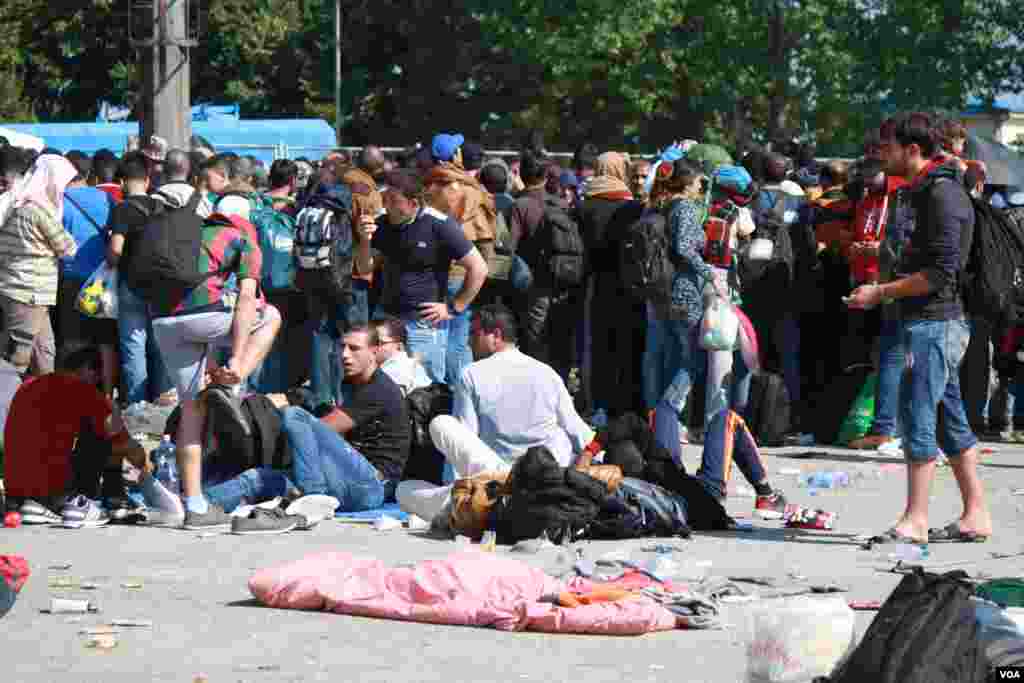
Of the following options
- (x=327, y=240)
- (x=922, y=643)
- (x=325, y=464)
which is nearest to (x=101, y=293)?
(x=327, y=240)

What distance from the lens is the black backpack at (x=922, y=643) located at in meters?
5.77

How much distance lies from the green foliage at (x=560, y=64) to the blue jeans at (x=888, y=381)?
114 ft

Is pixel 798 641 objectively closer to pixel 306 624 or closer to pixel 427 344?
pixel 306 624

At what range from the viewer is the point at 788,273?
46.9ft

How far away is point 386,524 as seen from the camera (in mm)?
10547

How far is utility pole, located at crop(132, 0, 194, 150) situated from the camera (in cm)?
1780

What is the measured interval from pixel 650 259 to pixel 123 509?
399 cm

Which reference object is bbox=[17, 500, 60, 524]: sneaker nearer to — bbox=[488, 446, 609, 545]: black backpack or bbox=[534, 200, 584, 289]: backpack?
bbox=[488, 446, 609, 545]: black backpack

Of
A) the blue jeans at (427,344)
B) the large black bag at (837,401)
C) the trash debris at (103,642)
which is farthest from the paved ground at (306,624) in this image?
the large black bag at (837,401)

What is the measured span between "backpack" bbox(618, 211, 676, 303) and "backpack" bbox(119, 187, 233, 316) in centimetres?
291

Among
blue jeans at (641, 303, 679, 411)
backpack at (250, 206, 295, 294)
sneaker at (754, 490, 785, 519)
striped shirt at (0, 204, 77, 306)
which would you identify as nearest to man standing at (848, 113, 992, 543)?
sneaker at (754, 490, 785, 519)

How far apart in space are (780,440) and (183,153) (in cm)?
431

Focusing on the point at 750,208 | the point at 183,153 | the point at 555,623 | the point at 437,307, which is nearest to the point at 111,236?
the point at 183,153

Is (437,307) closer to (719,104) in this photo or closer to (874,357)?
(874,357)
